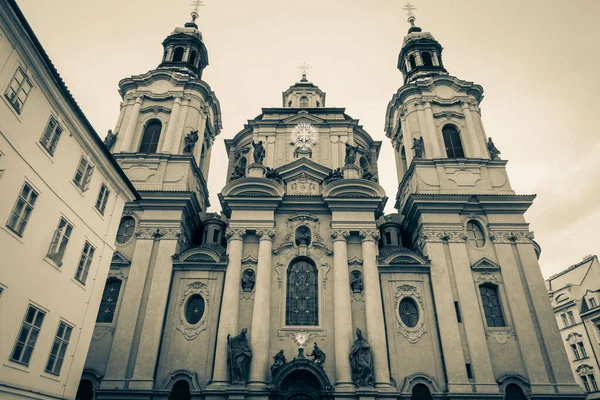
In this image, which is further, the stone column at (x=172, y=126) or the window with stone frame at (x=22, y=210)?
the stone column at (x=172, y=126)

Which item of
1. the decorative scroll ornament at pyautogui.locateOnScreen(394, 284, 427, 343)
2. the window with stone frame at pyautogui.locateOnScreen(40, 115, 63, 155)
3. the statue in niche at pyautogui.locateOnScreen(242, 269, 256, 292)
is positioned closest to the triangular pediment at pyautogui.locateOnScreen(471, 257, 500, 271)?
the decorative scroll ornament at pyautogui.locateOnScreen(394, 284, 427, 343)

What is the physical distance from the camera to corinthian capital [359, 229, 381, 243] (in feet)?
75.8

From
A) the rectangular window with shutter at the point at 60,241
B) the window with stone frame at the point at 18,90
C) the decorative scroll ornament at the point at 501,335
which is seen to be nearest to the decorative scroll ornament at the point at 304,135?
the decorative scroll ornament at the point at 501,335

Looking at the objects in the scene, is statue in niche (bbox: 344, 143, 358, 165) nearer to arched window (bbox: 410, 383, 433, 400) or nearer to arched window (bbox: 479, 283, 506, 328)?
arched window (bbox: 479, 283, 506, 328)

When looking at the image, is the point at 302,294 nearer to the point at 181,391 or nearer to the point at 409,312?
the point at 409,312

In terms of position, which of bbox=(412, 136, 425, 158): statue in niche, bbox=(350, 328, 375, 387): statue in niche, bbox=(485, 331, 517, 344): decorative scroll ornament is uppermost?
bbox=(412, 136, 425, 158): statue in niche

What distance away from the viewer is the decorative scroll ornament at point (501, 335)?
818 inches

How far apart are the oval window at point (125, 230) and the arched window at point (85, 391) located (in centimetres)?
698

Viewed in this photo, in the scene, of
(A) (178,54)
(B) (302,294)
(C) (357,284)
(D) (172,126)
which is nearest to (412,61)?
(A) (178,54)

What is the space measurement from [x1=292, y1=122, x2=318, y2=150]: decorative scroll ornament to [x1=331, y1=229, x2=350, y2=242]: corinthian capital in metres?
7.73

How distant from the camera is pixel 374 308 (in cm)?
2108

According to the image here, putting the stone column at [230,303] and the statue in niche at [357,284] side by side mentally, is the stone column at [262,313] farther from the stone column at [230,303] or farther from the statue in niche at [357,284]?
the statue in niche at [357,284]

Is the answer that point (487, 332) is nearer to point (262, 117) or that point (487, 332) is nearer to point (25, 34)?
point (262, 117)

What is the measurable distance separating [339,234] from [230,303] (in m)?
6.69
